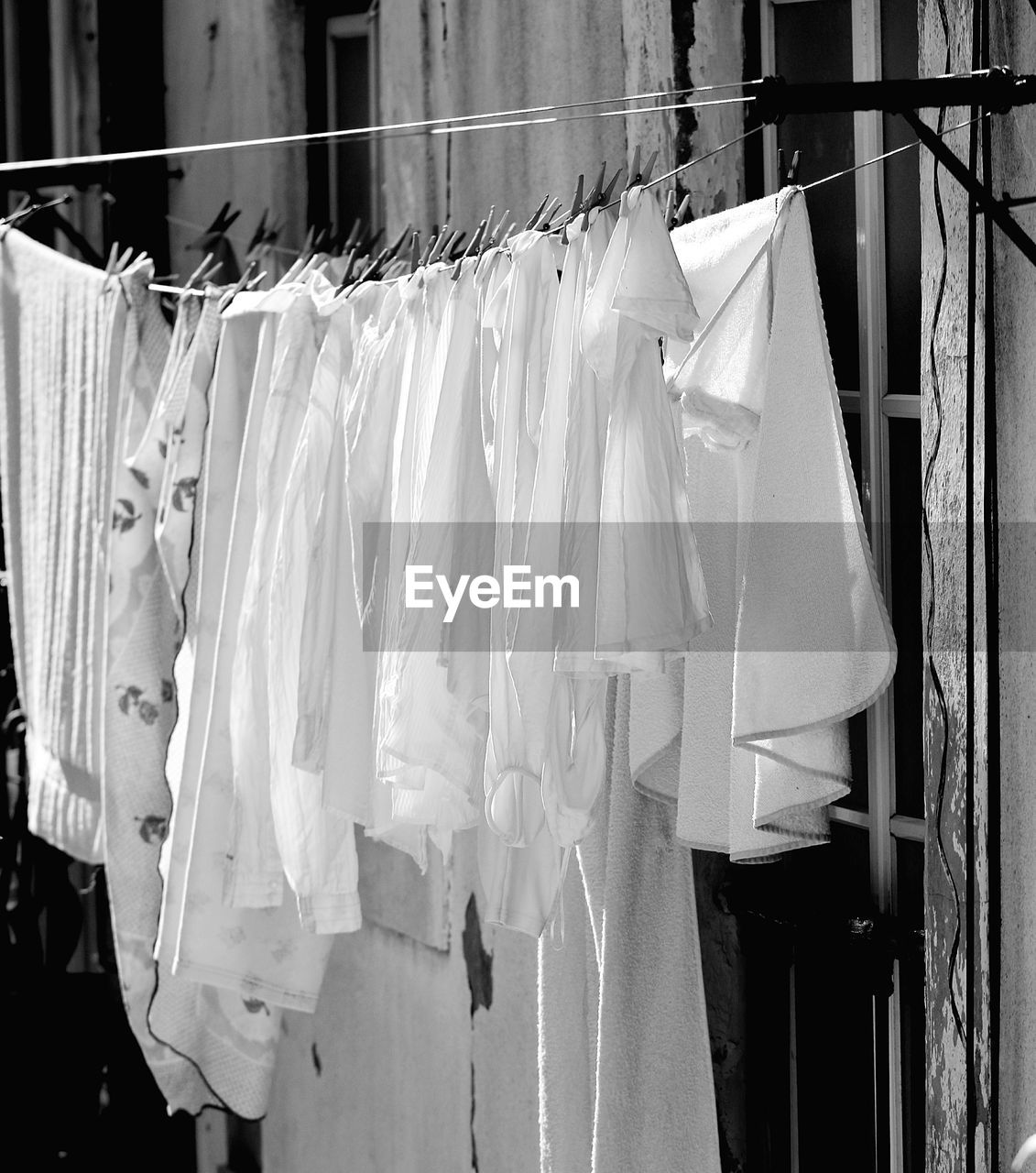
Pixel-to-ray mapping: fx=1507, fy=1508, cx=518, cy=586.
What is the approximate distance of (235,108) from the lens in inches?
106

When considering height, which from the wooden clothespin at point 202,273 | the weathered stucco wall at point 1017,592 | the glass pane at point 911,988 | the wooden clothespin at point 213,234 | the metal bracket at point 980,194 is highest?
the wooden clothespin at point 213,234

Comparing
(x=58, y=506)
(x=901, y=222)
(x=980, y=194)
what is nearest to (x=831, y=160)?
(x=901, y=222)

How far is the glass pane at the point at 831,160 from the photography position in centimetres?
180

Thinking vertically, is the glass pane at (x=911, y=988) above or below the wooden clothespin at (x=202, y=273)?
below

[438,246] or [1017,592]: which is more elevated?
[438,246]

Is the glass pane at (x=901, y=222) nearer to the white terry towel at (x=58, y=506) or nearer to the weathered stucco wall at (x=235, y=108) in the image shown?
the white terry towel at (x=58, y=506)

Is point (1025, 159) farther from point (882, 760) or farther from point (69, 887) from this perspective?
point (69, 887)

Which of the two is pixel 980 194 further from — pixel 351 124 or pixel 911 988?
pixel 351 124

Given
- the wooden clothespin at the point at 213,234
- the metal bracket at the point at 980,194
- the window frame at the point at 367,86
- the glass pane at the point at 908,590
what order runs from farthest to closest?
the window frame at the point at 367,86 < the wooden clothespin at the point at 213,234 < the glass pane at the point at 908,590 < the metal bracket at the point at 980,194

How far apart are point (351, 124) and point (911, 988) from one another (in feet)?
5.54

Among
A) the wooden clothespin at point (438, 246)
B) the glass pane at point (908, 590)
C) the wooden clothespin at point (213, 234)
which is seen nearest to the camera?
the wooden clothespin at point (438, 246)

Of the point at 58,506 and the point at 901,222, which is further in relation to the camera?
the point at 58,506

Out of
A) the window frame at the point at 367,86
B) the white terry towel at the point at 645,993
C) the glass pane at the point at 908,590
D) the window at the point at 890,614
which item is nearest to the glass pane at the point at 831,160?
the window at the point at 890,614

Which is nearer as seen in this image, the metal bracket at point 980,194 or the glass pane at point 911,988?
the metal bracket at point 980,194
